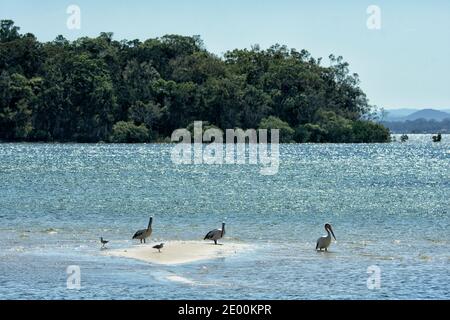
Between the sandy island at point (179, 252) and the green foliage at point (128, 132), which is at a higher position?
the green foliage at point (128, 132)

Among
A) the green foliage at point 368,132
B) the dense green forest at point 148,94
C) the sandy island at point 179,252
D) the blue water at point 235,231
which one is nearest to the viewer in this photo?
the blue water at point 235,231

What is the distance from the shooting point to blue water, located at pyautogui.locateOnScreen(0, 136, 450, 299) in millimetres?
22047

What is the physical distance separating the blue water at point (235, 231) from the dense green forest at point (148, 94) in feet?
248

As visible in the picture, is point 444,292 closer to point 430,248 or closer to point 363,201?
point 430,248

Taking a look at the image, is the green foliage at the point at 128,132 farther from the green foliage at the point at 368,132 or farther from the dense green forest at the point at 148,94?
the green foliage at the point at 368,132

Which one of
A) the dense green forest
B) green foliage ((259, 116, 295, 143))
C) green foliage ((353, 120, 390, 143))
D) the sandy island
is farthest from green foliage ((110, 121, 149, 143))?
the sandy island

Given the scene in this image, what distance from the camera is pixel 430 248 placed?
29.4 m

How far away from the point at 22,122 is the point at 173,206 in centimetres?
11004

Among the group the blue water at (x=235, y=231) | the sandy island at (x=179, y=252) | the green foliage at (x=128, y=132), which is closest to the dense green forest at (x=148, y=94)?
the green foliage at (x=128, y=132)

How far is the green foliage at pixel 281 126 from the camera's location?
501ft

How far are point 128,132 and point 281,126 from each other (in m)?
22.1

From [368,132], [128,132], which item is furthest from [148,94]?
[368,132]

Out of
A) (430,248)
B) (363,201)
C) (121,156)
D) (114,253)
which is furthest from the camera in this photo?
(121,156)
